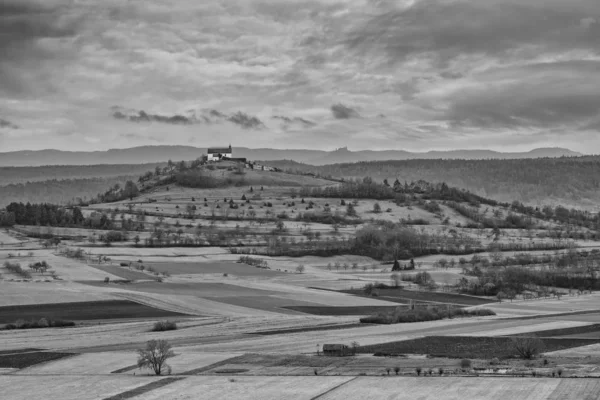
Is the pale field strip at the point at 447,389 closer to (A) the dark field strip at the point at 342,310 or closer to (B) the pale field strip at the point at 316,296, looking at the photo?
(A) the dark field strip at the point at 342,310

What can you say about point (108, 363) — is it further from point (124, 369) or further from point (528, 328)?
point (528, 328)

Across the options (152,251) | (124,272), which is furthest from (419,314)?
(152,251)

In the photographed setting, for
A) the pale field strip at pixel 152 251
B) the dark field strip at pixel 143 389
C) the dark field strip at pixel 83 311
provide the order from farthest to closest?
the pale field strip at pixel 152 251, the dark field strip at pixel 83 311, the dark field strip at pixel 143 389

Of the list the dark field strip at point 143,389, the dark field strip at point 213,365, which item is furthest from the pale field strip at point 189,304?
the dark field strip at point 143,389

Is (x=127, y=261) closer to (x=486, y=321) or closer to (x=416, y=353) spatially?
(x=486, y=321)

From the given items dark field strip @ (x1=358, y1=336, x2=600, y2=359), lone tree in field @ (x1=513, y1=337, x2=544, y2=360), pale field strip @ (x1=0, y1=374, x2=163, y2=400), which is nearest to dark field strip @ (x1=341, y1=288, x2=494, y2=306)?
dark field strip @ (x1=358, y1=336, x2=600, y2=359)

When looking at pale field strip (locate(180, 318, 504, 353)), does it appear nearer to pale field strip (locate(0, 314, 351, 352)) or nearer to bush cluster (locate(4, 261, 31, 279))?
pale field strip (locate(0, 314, 351, 352))
